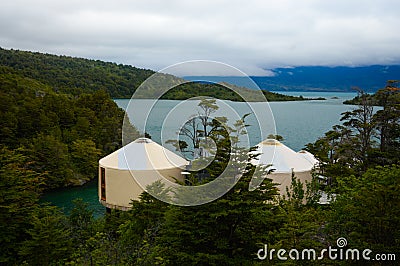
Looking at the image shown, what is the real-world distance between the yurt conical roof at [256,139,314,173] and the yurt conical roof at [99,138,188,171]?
314 centimetres

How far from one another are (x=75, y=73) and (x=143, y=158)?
57941 millimetres

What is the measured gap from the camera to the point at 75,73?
6950 centimetres

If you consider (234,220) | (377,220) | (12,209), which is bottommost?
(12,209)

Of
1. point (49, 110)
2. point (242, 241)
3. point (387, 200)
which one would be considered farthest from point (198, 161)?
point (49, 110)

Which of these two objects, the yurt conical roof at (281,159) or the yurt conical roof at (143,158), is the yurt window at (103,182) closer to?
the yurt conical roof at (143,158)

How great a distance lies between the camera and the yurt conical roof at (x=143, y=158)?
15.6 m

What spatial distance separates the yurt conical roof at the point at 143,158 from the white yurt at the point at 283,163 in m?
3.17

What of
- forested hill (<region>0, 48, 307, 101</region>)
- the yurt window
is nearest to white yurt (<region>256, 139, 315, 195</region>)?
the yurt window

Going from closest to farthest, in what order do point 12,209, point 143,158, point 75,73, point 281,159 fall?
point 12,209 → point 281,159 → point 143,158 → point 75,73

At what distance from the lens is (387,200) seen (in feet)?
21.5

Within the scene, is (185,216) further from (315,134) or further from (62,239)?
(315,134)

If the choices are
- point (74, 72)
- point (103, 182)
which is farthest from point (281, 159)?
point (74, 72)

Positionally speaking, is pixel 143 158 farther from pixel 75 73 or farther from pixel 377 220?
pixel 75 73

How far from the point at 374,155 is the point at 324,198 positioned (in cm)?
229
